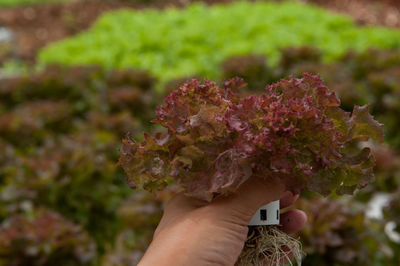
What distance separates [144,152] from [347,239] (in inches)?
78.8

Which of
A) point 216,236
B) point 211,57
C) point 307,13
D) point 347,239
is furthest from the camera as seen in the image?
point 307,13

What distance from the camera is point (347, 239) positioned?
3064mm

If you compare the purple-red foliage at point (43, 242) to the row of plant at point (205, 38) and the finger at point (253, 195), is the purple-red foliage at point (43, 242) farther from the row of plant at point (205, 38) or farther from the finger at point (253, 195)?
the row of plant at point (205, 38)

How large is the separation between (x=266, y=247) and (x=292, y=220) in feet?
0.41

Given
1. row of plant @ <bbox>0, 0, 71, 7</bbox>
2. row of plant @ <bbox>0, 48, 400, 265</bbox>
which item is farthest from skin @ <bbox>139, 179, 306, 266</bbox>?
row of plant @ <bbox>0, 0, 71, 7</bbox>

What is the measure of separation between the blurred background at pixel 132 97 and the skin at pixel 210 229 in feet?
5.47

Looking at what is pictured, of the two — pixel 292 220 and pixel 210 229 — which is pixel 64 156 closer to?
pixel 292 220

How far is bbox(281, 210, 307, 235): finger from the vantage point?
1.55 m

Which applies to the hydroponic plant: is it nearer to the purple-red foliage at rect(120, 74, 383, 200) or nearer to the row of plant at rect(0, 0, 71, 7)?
the purple-red foliage at rect(120, 74, 383, 200)

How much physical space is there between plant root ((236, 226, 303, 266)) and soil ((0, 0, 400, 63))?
8885mm

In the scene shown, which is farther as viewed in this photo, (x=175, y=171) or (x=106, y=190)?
(x=106, y=190)

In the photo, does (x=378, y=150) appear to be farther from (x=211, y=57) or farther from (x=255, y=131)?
(x=211, y=57)

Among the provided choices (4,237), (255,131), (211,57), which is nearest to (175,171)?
(255,131)

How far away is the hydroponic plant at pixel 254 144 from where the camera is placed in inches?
52.1
